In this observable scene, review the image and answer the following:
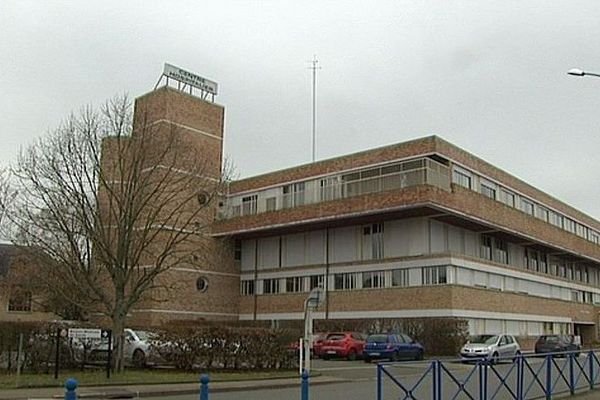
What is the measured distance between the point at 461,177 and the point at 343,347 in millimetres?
15168

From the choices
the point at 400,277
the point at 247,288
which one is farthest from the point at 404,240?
the point at 247,288

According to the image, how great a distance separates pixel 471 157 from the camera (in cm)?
4697

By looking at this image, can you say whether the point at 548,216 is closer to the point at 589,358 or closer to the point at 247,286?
the point at 247,286

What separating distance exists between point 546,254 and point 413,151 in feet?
65.8

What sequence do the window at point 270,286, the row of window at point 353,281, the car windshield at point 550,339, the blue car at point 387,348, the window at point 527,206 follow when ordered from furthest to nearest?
the window at point 527,206 < the window at point 270,286 < the row of window at point 353,281 < the car windshield at point 550,339 < the blue car at point 387,348

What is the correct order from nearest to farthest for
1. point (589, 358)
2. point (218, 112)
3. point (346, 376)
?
1. point (589, 358)
2. point (346, 376)
3. point (218, 112)

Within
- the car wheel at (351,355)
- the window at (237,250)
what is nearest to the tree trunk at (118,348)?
the car wheel at (351,355)

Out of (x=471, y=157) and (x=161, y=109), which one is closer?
(x=471, y=157)

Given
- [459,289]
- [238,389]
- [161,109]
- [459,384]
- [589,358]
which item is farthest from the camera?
[161,109]

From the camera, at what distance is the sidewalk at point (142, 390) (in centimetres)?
1677

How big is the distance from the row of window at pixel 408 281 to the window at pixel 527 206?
5.15 meters

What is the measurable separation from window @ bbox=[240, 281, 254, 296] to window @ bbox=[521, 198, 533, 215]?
20.2m

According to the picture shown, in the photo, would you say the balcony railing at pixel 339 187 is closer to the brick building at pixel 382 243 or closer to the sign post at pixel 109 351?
the brick building at pixel 382 243

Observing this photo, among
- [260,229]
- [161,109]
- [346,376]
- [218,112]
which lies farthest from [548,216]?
[346,376]
